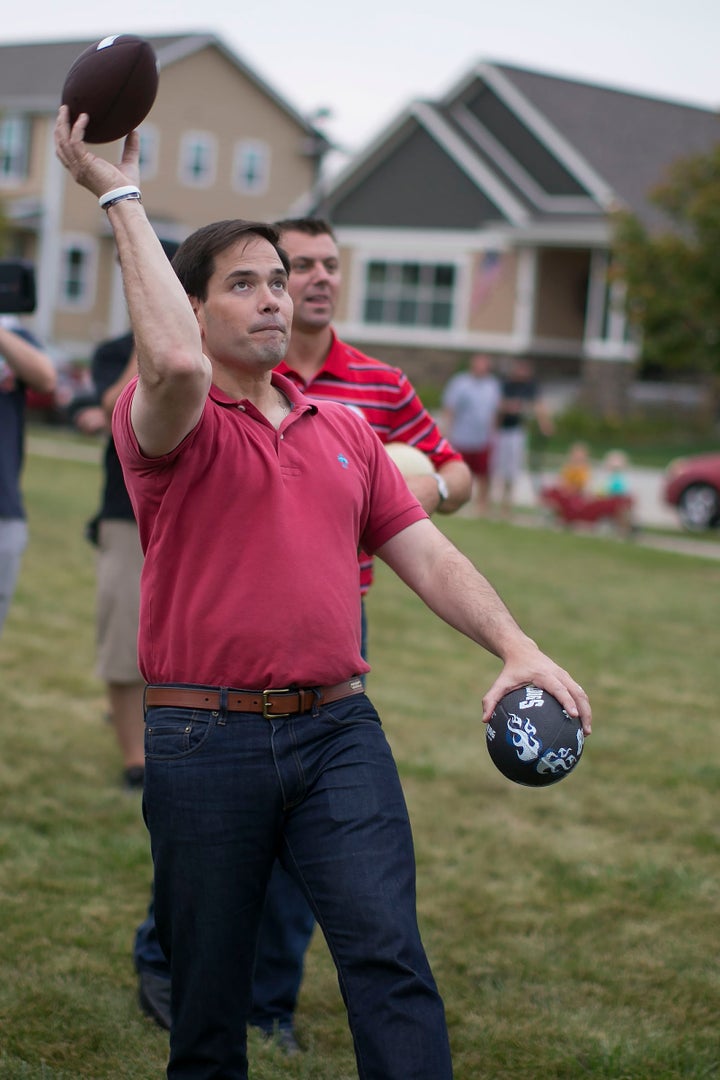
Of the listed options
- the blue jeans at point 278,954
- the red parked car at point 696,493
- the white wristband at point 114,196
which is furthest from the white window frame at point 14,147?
the white wristband at point 114,196

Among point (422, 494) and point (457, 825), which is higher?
point (422, 494)

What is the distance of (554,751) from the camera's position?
298cm

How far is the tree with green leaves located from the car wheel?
325cm

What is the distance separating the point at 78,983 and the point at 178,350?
261cm

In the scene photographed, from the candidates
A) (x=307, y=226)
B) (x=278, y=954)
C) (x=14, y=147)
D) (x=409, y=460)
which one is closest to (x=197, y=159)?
(x=14, y=147)

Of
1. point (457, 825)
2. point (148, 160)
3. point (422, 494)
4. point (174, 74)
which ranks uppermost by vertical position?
point (174, 74)

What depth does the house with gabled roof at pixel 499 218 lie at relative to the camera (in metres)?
38.2

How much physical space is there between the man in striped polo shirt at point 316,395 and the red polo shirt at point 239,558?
106 cm

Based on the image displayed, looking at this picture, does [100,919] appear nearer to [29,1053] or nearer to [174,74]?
[29,1053]

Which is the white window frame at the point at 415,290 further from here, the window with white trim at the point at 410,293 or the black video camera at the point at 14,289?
A: the black video camera at the point at 14,289

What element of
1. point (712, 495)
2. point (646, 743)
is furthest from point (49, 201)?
point (646, 743)

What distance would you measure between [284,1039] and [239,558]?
1.92 m

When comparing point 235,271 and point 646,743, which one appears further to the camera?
point 646,743

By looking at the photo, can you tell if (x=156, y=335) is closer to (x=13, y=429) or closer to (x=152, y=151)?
(x=13, y=429)
